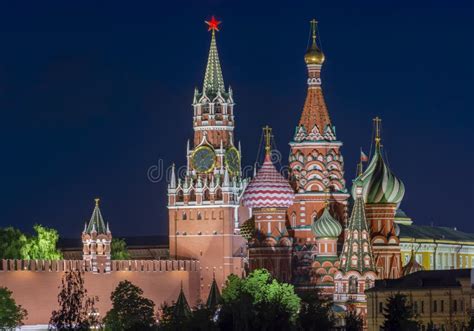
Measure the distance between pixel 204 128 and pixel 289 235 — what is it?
2080 cm

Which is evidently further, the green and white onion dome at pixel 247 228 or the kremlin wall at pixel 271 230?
the green and white onion dome at pixel 247 228

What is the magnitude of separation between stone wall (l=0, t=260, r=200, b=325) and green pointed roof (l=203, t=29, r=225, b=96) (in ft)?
30.2

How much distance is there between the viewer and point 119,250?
4628 inches

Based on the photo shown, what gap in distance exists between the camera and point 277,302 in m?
75.3

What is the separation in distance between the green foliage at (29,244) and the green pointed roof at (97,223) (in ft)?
12.2

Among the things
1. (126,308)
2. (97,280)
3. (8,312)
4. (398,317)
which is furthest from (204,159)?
(398,317)

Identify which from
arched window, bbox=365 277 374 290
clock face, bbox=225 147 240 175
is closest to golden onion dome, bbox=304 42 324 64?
arched window, bbox=365 277 374 290

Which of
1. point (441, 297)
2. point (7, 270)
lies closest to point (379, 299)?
point (441, 297)

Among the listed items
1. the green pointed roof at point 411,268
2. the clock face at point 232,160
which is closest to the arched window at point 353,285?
the green pointed roof at point 411,268

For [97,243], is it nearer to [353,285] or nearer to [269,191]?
[269,191]

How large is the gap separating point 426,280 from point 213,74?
32779mm

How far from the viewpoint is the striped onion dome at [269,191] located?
9525 cm

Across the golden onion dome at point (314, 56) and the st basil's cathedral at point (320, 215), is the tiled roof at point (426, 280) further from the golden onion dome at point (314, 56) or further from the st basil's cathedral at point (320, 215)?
the golden onion dome at point (314, 56)

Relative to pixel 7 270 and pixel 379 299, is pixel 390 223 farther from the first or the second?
pixel 7 270
